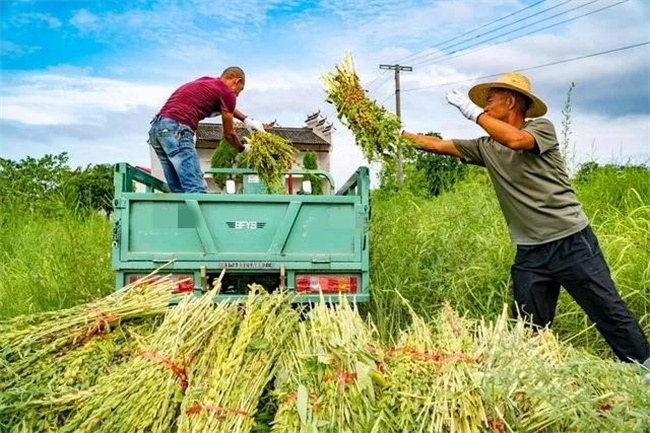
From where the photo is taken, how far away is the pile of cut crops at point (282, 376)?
98.1 inches

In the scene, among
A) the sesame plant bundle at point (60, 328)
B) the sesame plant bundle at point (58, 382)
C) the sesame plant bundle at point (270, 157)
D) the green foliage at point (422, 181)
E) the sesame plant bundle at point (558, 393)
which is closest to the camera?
the sesame plant bundle at point (558, 393)

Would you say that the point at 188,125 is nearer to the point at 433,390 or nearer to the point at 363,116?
the point at 363,116

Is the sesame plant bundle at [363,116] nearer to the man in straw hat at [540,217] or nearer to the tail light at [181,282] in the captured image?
the man in straw hat at [540,217]

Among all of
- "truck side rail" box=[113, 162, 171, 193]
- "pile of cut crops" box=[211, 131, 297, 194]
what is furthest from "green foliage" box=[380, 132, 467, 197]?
"truck side rail" box=[113, 162, 171, 193]

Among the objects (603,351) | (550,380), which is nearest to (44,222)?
(603,351)

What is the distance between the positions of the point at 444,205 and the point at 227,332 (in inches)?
160

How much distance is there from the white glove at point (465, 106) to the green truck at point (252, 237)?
0.74 metres

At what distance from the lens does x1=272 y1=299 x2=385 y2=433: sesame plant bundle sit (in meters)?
2.54

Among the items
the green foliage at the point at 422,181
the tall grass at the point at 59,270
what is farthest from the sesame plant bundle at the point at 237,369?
the green foliage at the point at 422,181

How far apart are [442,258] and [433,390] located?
9.10 ft

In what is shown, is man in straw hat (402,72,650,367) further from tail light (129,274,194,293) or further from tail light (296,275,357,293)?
tail light (129,274,194,293)

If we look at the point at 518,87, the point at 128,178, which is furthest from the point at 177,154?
the point at 518,87

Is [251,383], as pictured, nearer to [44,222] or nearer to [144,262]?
[144,262]

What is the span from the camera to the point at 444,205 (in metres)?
6.81
